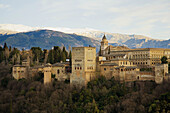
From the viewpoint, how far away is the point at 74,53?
1795 inches

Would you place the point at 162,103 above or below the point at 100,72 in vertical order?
below

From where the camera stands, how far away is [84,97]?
138 ft

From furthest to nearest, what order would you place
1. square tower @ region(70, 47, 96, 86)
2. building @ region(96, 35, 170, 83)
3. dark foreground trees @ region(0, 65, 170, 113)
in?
square tower @ region(70, 47, 96, 86) → building @ region(96, 35, 170, 83) → dark foreground trees @ region(0, 65, 170, 113)

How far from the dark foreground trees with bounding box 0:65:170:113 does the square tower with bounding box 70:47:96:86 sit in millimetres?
1268

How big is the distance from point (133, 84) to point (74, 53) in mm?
11748

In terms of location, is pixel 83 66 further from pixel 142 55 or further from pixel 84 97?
pixel 142 55

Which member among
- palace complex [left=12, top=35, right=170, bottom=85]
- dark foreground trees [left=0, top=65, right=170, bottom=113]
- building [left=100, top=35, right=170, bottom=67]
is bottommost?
dark foreground trees [left=0, top=65, right=170, bottom=113]

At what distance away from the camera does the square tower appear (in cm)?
4456

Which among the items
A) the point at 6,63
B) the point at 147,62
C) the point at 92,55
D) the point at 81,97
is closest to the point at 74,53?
the point at 92,55

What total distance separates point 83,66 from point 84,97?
561 cm

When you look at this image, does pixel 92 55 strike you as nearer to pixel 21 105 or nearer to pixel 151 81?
pixel 151 81

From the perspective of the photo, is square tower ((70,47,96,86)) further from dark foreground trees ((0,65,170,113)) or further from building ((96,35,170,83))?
building ((96,35,170,83))

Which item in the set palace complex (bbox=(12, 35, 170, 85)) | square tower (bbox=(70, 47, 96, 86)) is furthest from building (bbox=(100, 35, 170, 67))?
square tower (bbox=(70, 47, 96, 86))

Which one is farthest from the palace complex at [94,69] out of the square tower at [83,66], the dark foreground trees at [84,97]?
the dark foreground trees at [84,97]
